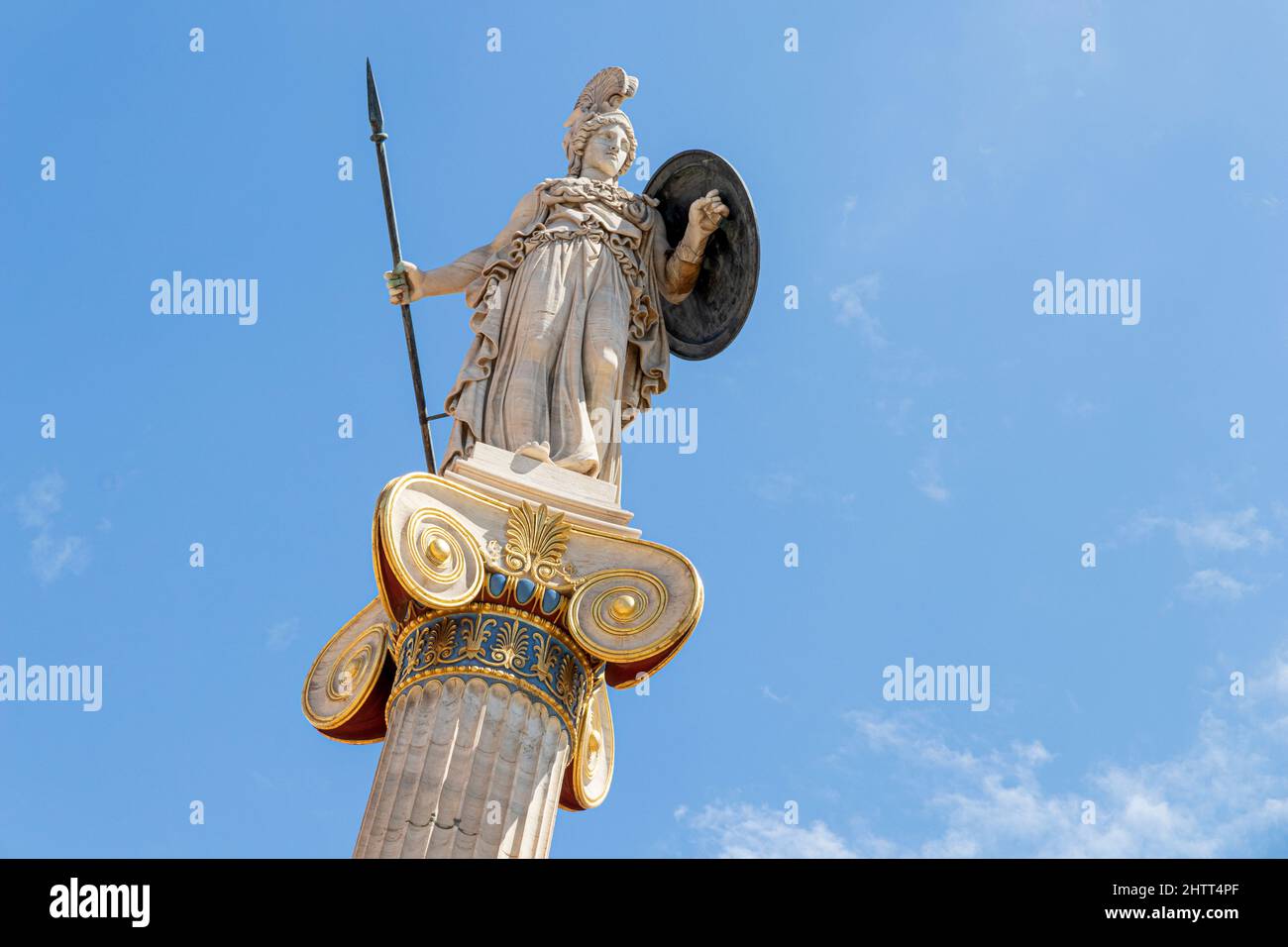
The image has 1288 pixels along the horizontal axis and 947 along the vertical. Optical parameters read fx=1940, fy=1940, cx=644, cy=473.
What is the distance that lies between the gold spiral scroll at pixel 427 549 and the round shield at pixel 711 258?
16.4ft

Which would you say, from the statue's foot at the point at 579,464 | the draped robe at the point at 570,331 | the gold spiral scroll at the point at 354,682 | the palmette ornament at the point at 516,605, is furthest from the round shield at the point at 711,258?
the gold spiral scroll at the point at 354,682

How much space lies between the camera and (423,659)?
629 inches

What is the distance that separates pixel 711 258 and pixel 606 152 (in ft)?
5.33

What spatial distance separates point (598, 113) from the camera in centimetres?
2127

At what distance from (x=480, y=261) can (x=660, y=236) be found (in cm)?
193

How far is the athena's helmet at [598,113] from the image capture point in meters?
21.0

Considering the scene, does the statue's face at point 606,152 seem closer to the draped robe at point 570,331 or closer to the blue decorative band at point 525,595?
the draped robe at point 570,331

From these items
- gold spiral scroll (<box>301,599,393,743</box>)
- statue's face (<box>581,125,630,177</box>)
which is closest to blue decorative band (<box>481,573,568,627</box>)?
gold spiral scroll (<box>301,599,393,743</box>)

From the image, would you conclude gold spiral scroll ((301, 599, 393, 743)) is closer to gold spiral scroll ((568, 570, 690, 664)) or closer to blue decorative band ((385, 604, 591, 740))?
blue decorative band ((385, 604, 591, 740))

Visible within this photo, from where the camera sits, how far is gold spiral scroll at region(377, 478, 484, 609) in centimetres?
1588

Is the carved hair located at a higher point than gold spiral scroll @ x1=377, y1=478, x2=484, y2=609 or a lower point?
higher

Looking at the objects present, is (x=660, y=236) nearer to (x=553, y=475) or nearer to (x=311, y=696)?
(x=553, y=475)

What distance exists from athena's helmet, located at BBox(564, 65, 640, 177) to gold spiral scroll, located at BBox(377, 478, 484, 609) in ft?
19.1

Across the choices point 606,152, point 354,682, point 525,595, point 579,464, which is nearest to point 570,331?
point 579,464
